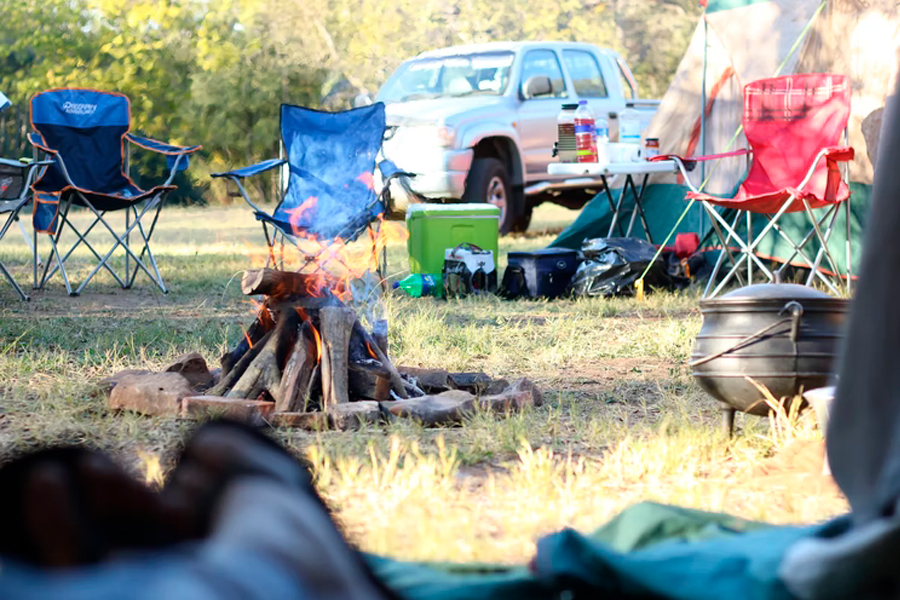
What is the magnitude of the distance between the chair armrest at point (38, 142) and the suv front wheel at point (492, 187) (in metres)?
3.31

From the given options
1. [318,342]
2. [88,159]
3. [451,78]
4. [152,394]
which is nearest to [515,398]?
[318,342]

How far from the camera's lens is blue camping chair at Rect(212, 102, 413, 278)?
18.0 ft

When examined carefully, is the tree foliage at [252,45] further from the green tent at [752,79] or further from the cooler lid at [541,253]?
the cooler lid at [541,253]

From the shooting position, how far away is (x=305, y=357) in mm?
3074

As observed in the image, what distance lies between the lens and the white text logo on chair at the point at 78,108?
6309 millimetres

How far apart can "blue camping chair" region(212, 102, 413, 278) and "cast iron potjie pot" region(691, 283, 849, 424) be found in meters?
3.05

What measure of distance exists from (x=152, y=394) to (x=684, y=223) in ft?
14.4

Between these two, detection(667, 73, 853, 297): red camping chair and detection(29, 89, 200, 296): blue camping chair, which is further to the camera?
detection(29, 89, 200, 296): blue camping chair

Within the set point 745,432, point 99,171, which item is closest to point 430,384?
point 745,432

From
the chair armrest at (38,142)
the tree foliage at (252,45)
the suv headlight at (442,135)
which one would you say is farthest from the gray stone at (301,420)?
the tree foliage at (252,45)

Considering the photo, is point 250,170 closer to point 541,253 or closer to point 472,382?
point 541,253

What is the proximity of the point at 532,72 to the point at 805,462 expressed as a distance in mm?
6980

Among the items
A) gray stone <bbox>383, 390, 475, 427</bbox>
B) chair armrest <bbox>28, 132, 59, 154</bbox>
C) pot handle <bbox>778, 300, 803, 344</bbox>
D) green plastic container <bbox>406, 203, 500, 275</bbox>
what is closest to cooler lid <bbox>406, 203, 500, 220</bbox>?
green plastic container <bbox>406, 203, 500, 275</bbox>

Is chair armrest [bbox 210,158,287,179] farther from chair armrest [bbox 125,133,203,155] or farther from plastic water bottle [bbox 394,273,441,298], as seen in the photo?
plastic water bottle [bbox 394,273,441,298]
